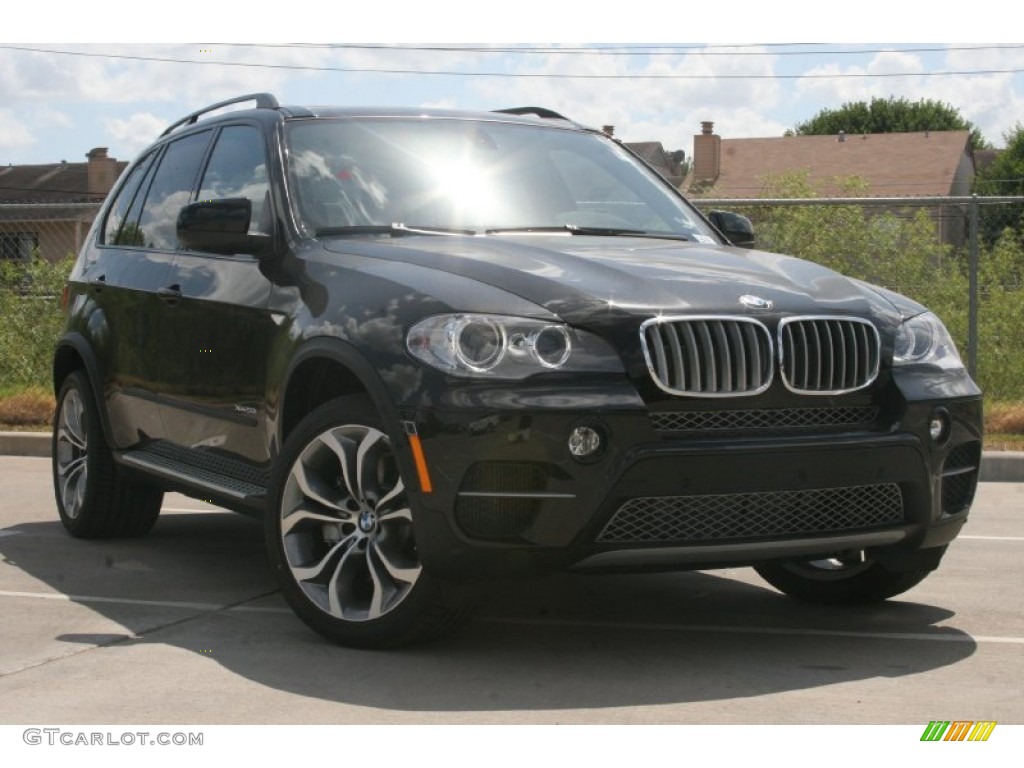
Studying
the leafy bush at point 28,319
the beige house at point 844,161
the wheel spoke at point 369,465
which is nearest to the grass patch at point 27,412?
the leafy bush at point 28,319

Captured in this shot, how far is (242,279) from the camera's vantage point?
6211 mm

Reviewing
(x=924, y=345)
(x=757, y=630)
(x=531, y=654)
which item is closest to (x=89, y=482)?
(x=531, y=654)

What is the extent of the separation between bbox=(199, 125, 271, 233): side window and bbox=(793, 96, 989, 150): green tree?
80918 millimetres

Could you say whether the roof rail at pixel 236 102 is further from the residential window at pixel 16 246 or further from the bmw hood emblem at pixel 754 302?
the residential window at pixel 16 246

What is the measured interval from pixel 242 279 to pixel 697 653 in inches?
86.3

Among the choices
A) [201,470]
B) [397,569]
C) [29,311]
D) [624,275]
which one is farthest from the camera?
[29,311]

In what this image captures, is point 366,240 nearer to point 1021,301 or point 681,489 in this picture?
point 681,489

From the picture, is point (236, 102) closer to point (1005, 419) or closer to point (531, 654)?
point (531, 654)

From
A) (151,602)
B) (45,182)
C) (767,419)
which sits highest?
(45,182)

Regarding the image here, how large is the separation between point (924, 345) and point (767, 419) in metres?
0.79

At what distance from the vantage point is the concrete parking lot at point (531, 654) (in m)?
4.66

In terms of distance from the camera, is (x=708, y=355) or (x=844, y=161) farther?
(x=844, y=161)

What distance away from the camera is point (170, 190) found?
740cm
